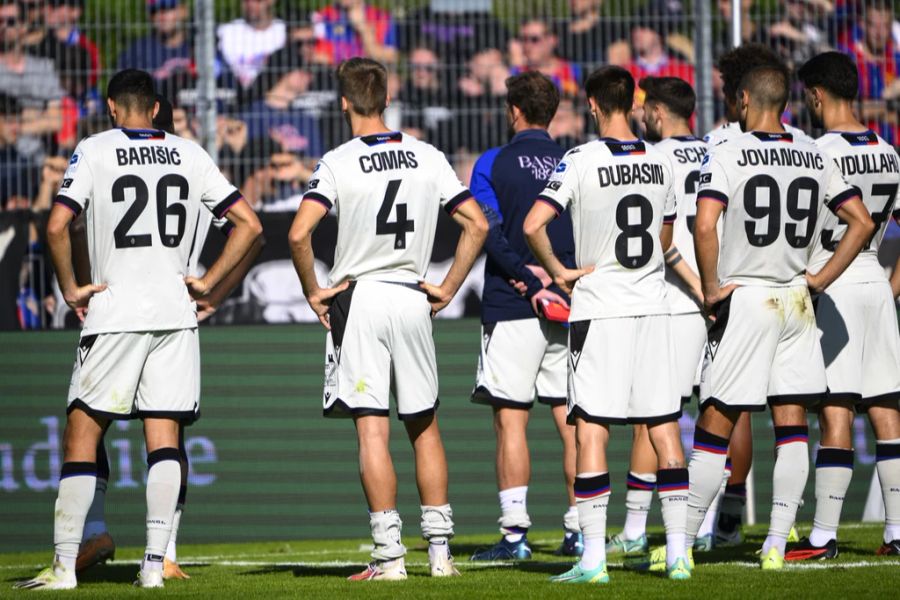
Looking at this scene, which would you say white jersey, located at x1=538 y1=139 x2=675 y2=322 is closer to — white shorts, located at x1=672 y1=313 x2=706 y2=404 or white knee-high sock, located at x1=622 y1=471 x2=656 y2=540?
white shorts, located at x1=672 y1=313 x2=706 y2=404

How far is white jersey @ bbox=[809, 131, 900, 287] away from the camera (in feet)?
25.7

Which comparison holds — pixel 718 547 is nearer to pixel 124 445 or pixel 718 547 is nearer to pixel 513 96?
pixel 513 96

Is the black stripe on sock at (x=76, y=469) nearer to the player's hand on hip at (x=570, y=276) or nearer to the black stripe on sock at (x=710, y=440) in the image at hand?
the player's hand on hip at (x=570, y=276)

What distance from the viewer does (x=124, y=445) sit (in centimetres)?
1089

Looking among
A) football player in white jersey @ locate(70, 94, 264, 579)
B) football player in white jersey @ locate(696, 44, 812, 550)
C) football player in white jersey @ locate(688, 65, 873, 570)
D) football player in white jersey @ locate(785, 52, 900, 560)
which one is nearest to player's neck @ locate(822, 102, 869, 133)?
football player in white jersey @ locate(785, 52, 900, 560)

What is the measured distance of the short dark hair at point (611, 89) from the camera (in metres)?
6.88

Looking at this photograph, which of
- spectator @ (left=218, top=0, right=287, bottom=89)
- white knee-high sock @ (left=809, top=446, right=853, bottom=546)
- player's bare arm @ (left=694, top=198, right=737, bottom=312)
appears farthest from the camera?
spectator @ (left=218, top=0, right=287, bottom=89)

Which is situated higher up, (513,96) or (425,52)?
(425,52)

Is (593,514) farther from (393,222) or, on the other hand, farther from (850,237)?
(850,237)

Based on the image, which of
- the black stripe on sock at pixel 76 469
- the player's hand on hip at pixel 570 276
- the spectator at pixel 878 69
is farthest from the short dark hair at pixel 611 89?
the spectator at pixel 878 69

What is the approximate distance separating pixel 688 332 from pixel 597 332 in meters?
1.62

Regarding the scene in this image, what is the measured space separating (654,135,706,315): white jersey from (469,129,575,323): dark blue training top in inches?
24.9

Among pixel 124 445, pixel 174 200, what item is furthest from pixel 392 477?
pixel 124 445

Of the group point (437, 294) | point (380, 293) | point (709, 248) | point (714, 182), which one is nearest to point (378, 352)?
point (380, 293)
